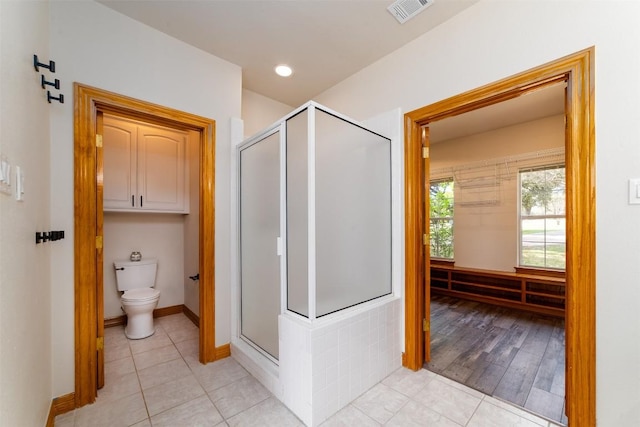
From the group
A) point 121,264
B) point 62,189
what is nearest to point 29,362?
point 62,189

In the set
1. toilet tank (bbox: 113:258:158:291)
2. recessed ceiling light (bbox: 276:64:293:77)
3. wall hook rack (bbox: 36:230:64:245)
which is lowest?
toilet tank (bbox: 113:258:158:291)

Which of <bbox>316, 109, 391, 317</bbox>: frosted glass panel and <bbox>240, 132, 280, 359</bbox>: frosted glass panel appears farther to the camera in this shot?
<bbox>240, 132, 280, 359</bbox>: frosted glass panel

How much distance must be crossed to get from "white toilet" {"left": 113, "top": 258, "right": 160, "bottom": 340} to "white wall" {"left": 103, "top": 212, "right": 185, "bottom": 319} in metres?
0.16

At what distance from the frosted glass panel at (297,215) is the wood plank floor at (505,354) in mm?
1401

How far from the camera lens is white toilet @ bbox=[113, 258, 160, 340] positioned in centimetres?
274

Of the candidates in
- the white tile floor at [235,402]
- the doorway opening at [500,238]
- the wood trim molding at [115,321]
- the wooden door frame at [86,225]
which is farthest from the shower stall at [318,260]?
the wood trim molding at [115,321]

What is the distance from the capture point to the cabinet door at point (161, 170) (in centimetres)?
317

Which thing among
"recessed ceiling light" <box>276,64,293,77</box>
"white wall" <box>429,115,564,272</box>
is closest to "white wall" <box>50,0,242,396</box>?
"recessed ceiling light" <box>276,64,293,77</box>

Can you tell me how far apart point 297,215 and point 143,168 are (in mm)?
2530

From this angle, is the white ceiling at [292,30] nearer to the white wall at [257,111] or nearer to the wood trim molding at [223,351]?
the white wall at [257,111]

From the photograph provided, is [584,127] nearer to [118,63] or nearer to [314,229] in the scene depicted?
[314,229]

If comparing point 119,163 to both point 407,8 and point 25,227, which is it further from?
point 407,8

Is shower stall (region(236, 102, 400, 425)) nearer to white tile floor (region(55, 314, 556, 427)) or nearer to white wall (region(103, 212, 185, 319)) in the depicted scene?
white tile floor (region(55, 314, 556, 427))

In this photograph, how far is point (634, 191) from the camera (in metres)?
1.28
